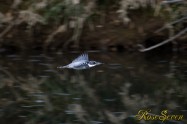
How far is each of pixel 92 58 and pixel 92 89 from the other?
6.79 ft

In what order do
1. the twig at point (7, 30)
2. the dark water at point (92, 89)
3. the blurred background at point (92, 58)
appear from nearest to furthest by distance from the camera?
the dark water at point (92, 89) < the blurred background at point (92, 58) < the twig at point (7, 30)

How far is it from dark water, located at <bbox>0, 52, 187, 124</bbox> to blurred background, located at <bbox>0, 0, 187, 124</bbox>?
0.01 m

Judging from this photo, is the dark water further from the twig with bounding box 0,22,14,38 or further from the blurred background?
the twig with bounding box 0,22,14,38

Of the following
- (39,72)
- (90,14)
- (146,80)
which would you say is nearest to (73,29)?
(90,14)

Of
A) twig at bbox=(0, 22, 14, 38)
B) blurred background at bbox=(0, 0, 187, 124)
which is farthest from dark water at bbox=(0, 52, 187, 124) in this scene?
twig at bbox=(0, 22, 14, 38)

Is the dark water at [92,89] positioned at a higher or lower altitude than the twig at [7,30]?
lower

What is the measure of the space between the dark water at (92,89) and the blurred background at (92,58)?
0.4 inches

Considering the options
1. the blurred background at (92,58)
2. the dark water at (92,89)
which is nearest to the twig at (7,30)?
the blurred background at (92,58)

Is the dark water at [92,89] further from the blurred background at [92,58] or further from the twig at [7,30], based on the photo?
the twig at [7,30]

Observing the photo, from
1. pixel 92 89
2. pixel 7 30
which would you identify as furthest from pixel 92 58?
pixel 92 89

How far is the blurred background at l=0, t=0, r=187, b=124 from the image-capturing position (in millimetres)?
6629

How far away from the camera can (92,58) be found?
9.50m

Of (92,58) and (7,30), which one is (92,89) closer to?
(92,58)

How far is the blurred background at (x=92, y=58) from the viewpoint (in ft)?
21.7
